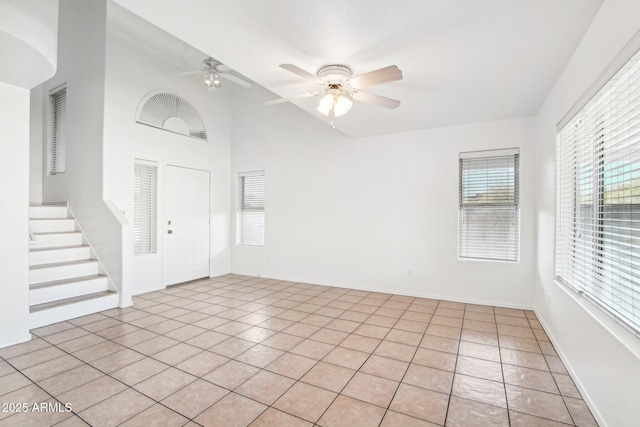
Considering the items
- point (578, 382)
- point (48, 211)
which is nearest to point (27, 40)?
point (48, 211)

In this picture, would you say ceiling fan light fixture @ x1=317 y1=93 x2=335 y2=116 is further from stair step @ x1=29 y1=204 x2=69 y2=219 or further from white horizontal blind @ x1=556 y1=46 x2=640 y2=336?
stair step @ x1=29 y1=204 x2=69 y2=219

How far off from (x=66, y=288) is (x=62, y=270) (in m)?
0.30

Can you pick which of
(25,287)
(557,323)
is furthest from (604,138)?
(25,287)

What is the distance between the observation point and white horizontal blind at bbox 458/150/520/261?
13.2 feet

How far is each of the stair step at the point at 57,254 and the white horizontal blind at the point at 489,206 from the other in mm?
5324

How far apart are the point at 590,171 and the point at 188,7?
9.67 feet

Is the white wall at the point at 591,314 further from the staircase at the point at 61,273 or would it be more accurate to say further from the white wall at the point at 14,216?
the staircase at the point at 61,273

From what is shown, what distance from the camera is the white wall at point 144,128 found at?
4289 millimetres

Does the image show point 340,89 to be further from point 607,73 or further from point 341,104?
point 607,73

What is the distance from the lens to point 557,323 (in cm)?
279

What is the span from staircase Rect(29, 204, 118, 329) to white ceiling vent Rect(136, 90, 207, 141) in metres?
1.90

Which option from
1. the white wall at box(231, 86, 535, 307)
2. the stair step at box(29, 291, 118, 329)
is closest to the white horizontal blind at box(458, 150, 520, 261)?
the white wall at box(231, 86, 535, 307)

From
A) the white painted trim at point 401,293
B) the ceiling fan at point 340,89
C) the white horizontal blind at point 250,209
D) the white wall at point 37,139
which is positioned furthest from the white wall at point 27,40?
the white painted trim at point 401,293

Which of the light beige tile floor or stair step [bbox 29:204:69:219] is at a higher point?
Result: stair step [bbox 29:204:69:219]
